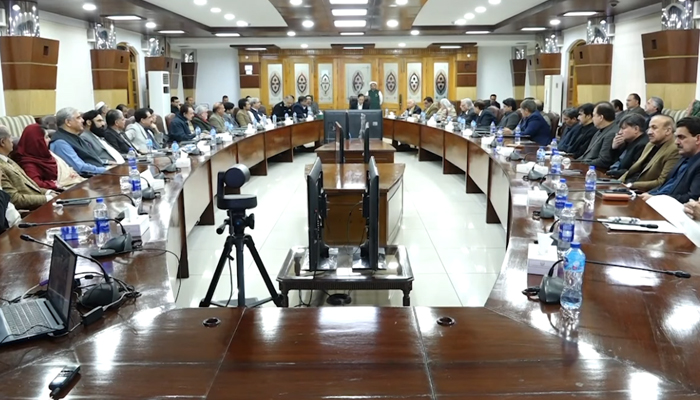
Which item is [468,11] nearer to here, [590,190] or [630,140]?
[630,140]

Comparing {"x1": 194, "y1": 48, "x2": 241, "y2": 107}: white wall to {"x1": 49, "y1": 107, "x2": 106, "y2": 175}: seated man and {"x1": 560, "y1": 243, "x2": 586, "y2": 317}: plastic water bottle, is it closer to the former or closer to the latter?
{"x1": 49, "y1": 107, "x2": 106, "y2": 175}: seated man

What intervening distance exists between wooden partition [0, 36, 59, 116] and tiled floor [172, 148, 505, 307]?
3307 mm

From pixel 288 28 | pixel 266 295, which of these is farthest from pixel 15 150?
pixel 288 28

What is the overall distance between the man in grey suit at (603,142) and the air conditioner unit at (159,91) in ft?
31.6

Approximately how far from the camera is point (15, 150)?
15.4 feet

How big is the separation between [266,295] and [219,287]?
37 centimetres

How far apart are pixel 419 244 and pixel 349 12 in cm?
526

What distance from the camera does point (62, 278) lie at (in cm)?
179

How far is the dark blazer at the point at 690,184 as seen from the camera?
11.5 feet

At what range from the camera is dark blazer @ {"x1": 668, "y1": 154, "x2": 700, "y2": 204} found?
3.50m

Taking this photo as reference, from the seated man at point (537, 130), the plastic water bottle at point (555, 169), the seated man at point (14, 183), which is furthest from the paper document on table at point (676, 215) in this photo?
the seated man at point (14, 183)

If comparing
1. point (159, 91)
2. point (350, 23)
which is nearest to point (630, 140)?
point (350, 23)

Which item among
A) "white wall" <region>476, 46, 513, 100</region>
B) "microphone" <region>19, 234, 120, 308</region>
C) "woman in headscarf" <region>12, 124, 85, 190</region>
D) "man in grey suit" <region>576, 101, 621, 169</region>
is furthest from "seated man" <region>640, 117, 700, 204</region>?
"white wall" <region>476, 46, 513, 100</region>

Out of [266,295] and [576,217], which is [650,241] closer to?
[576,217]
